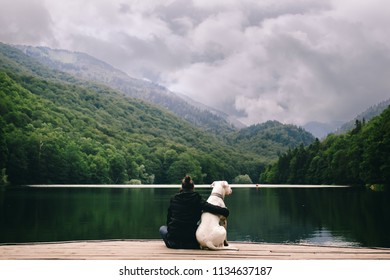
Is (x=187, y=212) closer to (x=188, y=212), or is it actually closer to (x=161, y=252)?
(x=188, y=212)

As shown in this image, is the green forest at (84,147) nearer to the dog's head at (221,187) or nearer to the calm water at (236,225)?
the calm water at (236,225)

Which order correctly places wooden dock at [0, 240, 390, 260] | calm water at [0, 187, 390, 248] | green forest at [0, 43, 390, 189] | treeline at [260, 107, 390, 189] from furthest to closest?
green forest at [0, 43, 390, 189] → treeline at [260, 107, 390, 189] → calm water at [0, 187, 390, 248] → wooden dock at [0, 240, 390, 260]

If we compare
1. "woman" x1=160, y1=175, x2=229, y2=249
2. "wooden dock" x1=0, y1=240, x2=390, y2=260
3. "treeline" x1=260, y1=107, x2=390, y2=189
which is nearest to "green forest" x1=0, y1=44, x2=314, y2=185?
"treeline" x1=260, y1=107, x2=390, y2=189

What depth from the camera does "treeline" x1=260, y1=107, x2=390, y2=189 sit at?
51.8 meters

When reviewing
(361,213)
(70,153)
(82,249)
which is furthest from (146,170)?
(82,249)

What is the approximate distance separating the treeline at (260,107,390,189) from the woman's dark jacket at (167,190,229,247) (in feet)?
151

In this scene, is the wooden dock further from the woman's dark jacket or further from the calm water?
the calm water

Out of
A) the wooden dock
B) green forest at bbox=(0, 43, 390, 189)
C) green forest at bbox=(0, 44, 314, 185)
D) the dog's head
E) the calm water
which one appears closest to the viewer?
the wooden dock

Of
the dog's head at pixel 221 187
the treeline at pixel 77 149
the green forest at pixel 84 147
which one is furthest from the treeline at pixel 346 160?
the dog's head at pixel 221 187

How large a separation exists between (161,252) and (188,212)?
71 cm

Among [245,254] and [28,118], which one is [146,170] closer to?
[28,118]

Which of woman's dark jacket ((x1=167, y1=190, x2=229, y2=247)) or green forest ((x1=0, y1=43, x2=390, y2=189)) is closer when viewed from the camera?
woman's dark jacket ((x1=167, y1=190, x2=229, y2=247))

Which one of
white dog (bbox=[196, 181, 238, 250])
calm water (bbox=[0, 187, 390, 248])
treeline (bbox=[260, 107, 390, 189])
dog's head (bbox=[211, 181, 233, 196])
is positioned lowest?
calm water (bbox=[0, 187, 390, 248])
